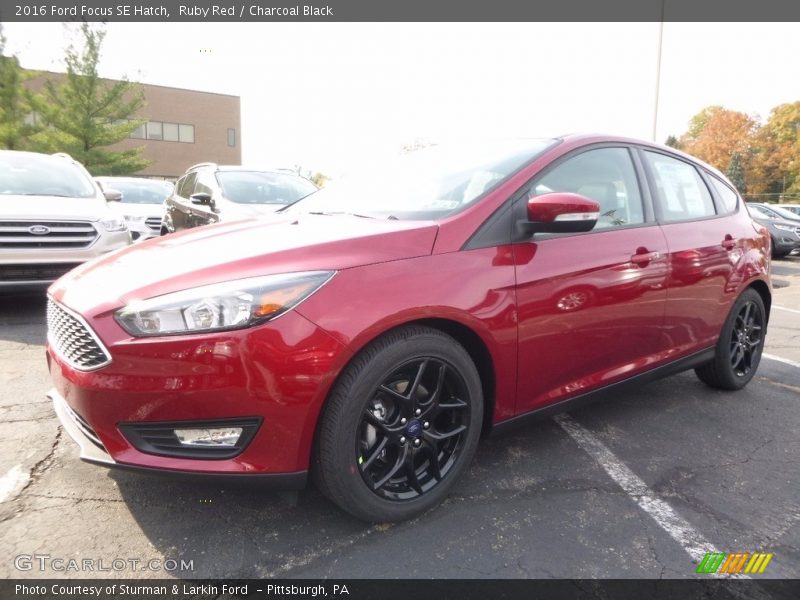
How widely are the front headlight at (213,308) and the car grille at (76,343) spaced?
14 cm

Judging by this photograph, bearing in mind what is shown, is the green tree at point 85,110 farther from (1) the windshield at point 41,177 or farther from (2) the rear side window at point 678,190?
(2) the rear side window at point 678,190

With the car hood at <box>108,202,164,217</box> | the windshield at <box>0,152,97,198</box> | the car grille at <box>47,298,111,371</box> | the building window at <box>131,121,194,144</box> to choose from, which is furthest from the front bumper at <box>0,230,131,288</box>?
the building window at <box>131,121,194,144</box>

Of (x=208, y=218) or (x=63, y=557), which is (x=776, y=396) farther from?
(x=208, y=218)

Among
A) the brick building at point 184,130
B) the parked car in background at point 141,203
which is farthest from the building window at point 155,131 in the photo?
the parked car in background at point 141,203

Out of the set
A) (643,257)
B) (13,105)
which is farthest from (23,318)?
(13,105)

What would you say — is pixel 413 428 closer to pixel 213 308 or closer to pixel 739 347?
pixel 213 308

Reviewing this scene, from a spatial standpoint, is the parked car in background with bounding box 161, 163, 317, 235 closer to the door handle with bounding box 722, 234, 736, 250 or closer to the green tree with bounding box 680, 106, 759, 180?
the door handle with bounding box 722, 234, 736, 250

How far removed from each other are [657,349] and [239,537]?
7.79 ft

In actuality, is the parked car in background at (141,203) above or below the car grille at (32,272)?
above

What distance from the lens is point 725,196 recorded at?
12.5 ft

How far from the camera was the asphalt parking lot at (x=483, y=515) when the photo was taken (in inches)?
75.9

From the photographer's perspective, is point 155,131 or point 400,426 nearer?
point 400,426

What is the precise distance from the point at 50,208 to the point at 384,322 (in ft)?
15.7

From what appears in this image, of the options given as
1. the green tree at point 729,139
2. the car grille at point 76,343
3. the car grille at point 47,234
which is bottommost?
the car grille at point 76,343
